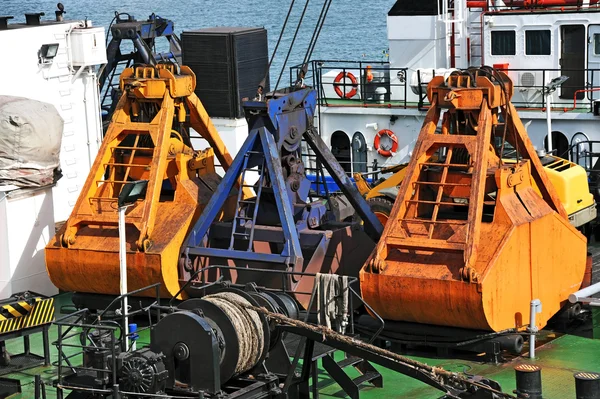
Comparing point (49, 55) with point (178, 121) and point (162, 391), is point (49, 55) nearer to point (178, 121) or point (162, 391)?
point (178, 121)

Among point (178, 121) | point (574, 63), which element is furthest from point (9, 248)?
point (574, 63)

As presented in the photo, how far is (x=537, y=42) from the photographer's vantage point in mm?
20969

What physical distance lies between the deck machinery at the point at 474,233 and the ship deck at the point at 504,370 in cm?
38

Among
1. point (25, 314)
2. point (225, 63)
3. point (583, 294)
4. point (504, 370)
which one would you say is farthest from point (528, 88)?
point (25, 314)

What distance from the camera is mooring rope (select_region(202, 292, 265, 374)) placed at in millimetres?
10914

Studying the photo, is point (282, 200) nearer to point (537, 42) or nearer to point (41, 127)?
point (41, 127)

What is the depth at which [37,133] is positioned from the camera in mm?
16516

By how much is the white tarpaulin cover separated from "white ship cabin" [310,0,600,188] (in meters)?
5.79

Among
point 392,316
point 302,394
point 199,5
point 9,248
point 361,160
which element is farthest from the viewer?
point 199,5

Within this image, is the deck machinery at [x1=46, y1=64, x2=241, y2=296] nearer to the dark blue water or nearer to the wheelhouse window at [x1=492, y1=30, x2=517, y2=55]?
the wheelhouse window at [x1=492, y1=30, x2=517, y2=55]

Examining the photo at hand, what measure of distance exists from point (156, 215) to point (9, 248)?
87.5 inches

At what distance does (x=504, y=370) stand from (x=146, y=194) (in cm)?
469

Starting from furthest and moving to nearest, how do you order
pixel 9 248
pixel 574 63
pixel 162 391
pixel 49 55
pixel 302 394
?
pixel 574 63 < pixel 49 55 < pixel 9 248 < pixel 302 394 < pixel 162 391

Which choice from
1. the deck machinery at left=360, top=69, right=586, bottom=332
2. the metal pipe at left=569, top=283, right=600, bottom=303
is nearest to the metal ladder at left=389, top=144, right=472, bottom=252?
the deck machinery at left=360, top=69, right=586, bottom=332
